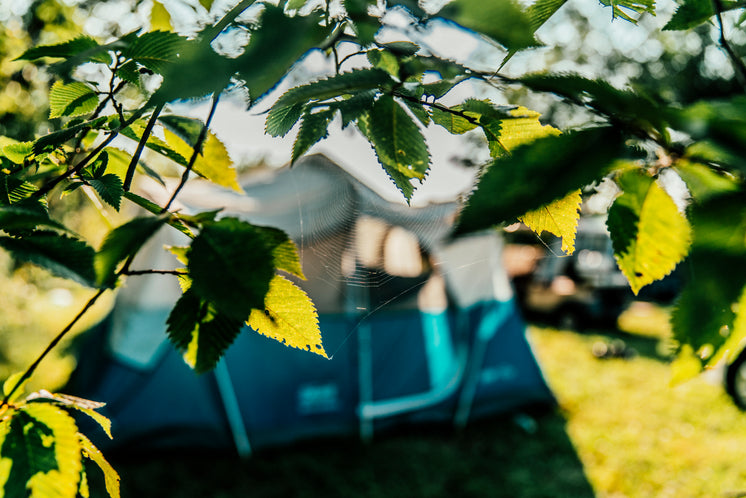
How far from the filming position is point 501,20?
26 cm

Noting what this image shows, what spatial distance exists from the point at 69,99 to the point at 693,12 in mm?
713

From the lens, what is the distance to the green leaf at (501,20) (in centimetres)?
26

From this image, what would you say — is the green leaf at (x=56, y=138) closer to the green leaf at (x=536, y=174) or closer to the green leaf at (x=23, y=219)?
the green leaf at (x=23, y=219)

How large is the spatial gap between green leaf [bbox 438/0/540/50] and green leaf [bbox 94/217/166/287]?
0.23 meters

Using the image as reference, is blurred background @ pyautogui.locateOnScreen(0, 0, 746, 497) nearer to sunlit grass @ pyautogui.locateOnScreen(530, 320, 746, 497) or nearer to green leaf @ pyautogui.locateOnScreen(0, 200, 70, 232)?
sunlit grass @ pyautogui.locateOnScreen(530, 320, 746, 497)

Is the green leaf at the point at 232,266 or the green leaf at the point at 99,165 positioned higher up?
the green leaf at the point at 232,266

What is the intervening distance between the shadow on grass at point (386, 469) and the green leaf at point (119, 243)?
2907mm

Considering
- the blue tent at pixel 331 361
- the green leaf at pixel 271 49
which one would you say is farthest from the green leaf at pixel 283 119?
the blue tent at pixel 331 361

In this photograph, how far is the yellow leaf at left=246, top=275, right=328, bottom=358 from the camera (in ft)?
1.26

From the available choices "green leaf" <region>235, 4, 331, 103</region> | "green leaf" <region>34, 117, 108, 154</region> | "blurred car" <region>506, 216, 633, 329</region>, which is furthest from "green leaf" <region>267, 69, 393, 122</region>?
"blurred car" <region>506, 216, 633, 329</region>

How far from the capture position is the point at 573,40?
8.33 meters

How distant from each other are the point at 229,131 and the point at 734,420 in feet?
14.9

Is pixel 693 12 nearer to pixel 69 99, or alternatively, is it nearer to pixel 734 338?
pixel 734 338

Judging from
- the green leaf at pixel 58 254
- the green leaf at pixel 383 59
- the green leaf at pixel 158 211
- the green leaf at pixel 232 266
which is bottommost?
the green leaf at pixel 158 211
